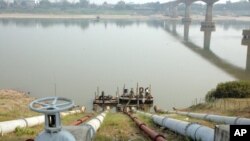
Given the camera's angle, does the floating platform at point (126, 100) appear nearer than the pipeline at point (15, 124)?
No

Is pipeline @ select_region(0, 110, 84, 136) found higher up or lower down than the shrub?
higher up

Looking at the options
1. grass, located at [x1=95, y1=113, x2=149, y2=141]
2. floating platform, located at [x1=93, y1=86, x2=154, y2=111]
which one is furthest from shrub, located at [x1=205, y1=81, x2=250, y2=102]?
grass, located at [x1=95, y1=113, x2=149, y2=141]

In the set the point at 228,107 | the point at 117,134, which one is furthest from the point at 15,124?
the point at 228,107

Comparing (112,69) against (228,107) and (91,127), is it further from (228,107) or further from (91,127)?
(91,127)

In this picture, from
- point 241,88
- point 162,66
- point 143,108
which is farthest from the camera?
point 162,66

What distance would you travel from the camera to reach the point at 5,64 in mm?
44688

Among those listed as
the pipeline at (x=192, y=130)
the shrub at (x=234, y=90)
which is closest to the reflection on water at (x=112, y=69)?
the shrub at (x=234, y=90)

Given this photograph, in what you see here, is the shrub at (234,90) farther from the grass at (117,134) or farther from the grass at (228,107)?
the grass at (117,134)

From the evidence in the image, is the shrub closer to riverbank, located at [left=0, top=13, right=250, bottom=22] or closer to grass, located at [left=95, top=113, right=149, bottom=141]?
grass, located at [left=95, top=113, right=149, bottom=141]

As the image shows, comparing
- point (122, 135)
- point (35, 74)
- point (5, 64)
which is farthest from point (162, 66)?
point (122, 135)

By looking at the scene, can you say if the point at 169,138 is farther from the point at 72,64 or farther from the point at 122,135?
the point at 72,64

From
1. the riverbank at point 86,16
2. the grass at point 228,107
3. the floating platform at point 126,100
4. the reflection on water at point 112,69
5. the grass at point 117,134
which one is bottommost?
the floating platform at point 126,100

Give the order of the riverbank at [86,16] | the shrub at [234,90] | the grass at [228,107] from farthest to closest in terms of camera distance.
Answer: the riverbank at [86,16]
the shrub at [234,90]
the grass at [228,107]

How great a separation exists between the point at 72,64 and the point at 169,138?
3652cm
